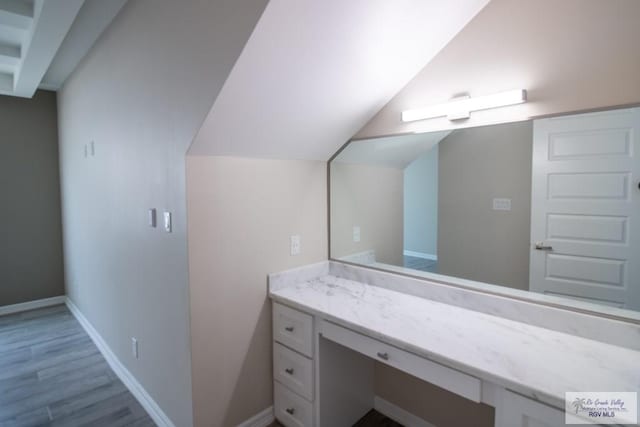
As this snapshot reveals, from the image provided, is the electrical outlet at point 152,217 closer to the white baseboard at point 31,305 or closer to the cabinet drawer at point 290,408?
the cabinet drawer at point 290,408

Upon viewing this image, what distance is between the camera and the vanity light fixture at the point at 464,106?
1575 mm

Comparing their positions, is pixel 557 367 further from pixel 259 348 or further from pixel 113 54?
pixel 113 54

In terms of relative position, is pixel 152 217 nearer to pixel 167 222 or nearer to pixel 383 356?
pixel 167 222

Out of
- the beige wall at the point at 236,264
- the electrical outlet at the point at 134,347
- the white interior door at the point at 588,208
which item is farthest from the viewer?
the electrical outlet at the point at 134,347

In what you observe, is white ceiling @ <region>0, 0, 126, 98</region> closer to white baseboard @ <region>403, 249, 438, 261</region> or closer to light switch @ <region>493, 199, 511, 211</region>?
white baseboard @ <region>403, 249, 438, 261</region>

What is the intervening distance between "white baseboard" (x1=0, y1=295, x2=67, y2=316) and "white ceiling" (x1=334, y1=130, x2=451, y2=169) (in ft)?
13.2

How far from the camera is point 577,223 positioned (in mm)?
1678

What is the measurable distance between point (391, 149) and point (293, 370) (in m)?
1.48

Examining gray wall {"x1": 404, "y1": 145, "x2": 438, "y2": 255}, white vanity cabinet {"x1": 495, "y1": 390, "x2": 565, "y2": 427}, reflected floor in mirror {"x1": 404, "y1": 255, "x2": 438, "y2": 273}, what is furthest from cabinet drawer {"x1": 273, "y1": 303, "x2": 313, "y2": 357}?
white vanity cabinet {"x1": 495, "y1": 390, "x2": 565, "y2": 427}

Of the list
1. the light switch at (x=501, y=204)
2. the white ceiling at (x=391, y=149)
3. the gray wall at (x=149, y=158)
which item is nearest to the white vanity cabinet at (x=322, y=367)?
the gray wall at (x=149, y=158)

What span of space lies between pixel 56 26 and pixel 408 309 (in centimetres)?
268

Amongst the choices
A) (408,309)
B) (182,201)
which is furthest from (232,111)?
(408,309)

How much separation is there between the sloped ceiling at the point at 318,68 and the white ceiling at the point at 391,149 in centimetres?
24

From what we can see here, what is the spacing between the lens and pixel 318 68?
1.56m
